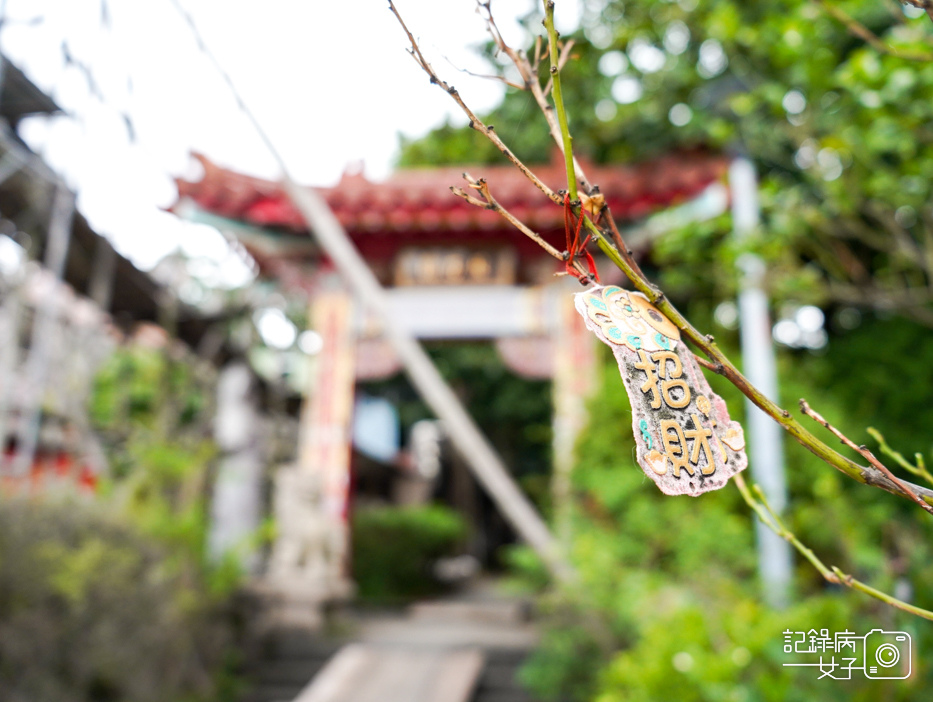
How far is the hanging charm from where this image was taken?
0.64 meters

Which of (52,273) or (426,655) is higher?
(52,273)

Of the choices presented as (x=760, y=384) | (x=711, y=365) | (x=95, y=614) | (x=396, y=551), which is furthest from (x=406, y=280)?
(x=711, y=365)

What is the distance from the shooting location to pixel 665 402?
67cm

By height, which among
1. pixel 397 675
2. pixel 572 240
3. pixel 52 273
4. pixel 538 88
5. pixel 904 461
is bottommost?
pixel 397 675

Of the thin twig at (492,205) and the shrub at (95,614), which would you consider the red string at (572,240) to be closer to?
the thin twig at (492,205)

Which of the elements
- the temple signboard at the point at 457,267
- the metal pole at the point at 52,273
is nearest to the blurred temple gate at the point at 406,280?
the temple signboard at the point at 457,267

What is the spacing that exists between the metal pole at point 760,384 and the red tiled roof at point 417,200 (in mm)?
578

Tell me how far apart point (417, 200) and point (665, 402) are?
4.42 m

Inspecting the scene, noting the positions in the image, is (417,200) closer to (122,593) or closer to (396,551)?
(122,593)

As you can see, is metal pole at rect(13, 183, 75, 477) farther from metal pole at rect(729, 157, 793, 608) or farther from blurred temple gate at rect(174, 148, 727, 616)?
metal pole at rect(729, 157, 793, 608)

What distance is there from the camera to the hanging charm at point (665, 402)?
64cm

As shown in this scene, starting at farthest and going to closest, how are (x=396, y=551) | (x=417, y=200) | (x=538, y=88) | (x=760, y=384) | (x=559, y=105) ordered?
(x=396, y=551) → (x=417, y=200) → (x=760, y=384) → (x=538, y=88) → (x=559, y=105)

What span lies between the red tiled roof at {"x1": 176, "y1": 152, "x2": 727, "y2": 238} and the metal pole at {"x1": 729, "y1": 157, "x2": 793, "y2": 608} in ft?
1.90

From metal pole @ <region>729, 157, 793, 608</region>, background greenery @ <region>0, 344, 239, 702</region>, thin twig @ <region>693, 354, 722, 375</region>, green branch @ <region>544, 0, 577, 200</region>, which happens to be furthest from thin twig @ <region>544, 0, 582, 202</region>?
background greenery @ <region>0, 344, 239, 702</region>
